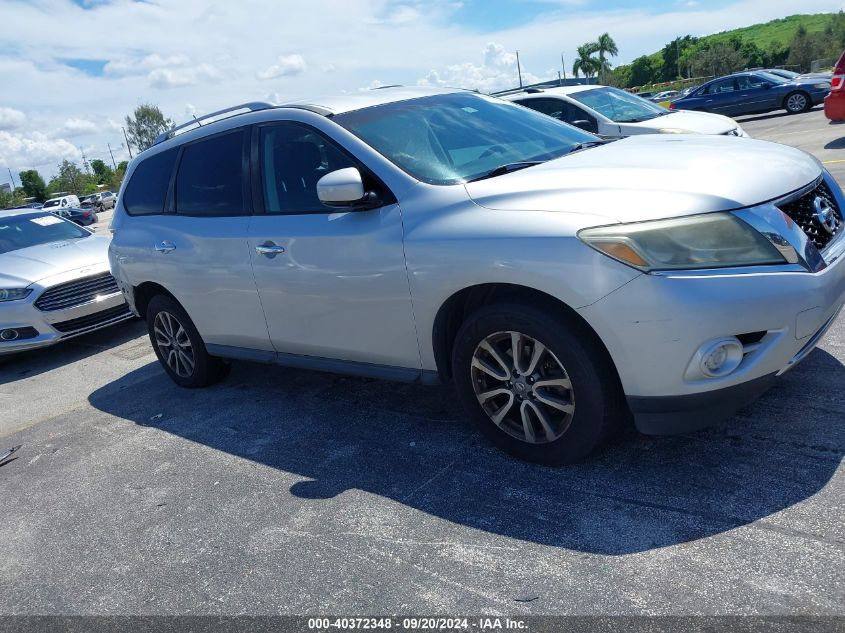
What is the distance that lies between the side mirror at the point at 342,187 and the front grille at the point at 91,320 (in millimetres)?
5103

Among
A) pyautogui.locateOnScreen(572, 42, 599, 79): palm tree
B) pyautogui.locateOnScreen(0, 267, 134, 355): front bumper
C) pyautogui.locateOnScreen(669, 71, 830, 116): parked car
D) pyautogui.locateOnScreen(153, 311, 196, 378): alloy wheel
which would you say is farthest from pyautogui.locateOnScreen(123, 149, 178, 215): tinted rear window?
pyautogui.locateOnScreen(572, 42, 599, 79): palm tree

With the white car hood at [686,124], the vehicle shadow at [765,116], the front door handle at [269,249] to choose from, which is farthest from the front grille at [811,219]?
the vehicle shadow at [765,116]

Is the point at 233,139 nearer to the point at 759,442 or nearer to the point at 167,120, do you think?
the point at 759,442

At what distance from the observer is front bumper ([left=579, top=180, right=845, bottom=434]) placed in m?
2.70

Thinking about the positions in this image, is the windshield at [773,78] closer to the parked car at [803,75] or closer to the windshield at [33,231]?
the parked car at [803,75]

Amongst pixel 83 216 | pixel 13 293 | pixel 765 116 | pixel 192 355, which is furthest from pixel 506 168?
pixel 83 216

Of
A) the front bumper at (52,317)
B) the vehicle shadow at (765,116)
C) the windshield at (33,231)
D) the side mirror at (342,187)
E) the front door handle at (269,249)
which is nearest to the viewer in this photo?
the side mirror at (342,187)

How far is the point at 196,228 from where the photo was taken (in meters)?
4.76

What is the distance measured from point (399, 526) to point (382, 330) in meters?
1.03

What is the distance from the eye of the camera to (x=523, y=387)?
3.25 m

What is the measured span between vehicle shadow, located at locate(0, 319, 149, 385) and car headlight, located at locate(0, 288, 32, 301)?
0.71 m

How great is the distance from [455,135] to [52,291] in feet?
17.3

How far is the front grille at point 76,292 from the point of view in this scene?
741 cm

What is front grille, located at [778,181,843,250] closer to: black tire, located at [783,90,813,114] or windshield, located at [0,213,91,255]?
windshield, located at [0,213,91,255]
